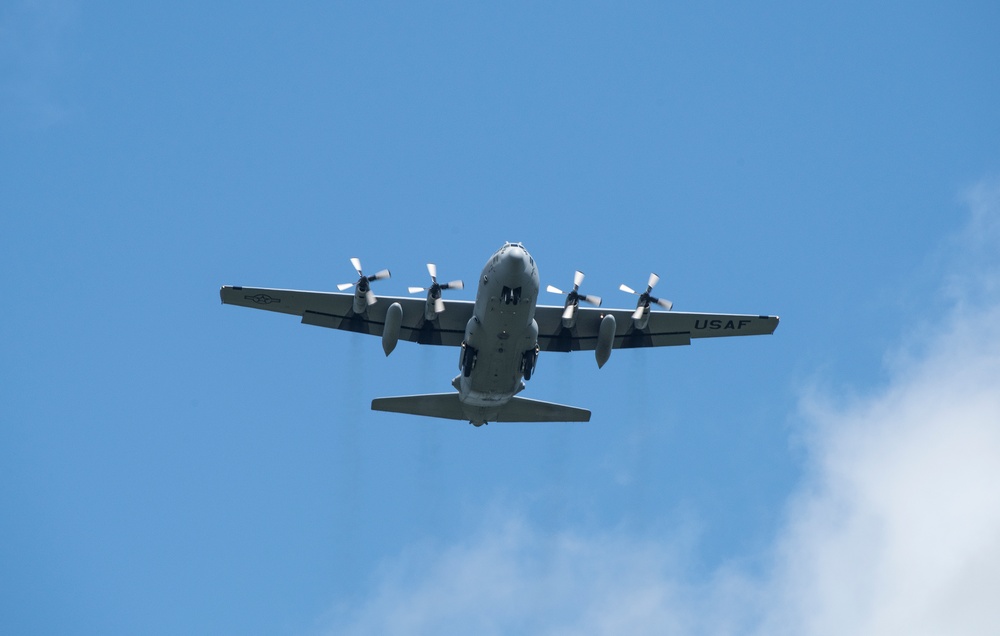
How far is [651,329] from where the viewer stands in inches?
1544

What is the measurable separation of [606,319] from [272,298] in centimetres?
1062

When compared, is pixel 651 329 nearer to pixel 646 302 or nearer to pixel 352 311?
pixel 646 302

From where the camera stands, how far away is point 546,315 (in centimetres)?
3819

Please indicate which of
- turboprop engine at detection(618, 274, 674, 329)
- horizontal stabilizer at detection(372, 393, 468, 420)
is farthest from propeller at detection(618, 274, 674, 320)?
horizontal stabilizer at detection(372, 393, 468, 420)

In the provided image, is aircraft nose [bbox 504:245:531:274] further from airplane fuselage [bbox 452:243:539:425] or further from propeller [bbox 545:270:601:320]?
propeller [bbox 545:270:601:320]

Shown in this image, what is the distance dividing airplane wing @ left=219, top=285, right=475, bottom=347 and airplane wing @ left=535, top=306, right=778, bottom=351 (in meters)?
2.92

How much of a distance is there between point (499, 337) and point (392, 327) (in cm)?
331

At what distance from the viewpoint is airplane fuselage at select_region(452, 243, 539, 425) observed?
107ft

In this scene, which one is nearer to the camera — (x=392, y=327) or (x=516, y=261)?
(x=516, y=261)

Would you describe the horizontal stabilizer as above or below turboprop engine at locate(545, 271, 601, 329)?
below

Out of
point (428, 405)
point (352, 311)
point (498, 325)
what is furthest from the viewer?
point (352, 311)

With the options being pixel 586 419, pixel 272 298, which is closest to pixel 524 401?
pixel 586 419

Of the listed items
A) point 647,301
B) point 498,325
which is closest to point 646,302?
point 647,301

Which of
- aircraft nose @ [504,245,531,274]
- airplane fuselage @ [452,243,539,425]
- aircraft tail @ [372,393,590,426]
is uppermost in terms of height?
aircraft nose @ [504,245,531,274]
